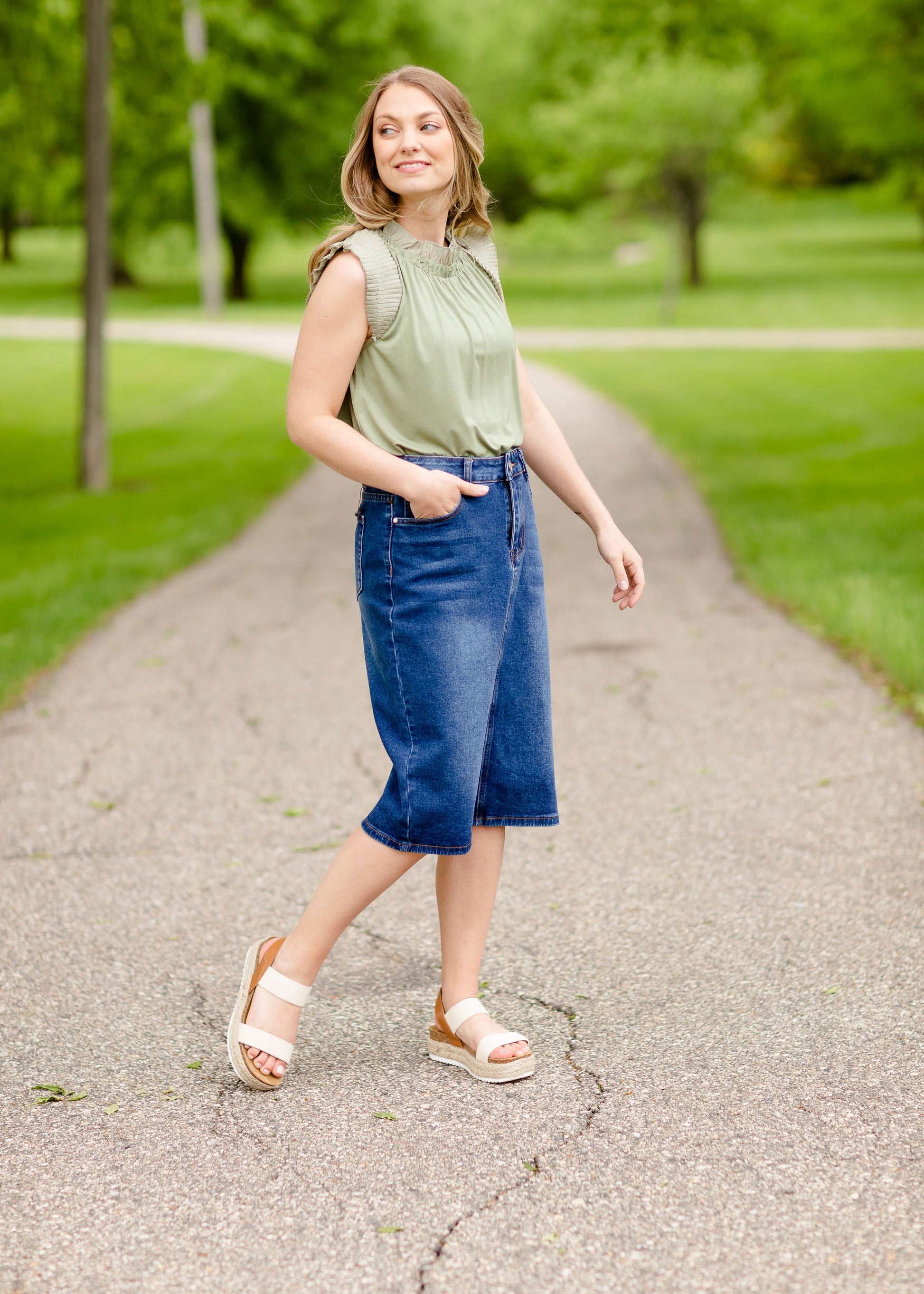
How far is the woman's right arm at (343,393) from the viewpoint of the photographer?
2.57 m

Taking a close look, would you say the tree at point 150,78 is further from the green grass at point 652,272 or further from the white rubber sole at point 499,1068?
the green grass at point 652,272

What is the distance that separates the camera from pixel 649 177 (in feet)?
111

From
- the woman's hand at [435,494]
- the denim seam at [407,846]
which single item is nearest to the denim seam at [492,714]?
the denim seam at [407,846]

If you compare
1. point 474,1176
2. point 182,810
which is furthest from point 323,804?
point 474,1176

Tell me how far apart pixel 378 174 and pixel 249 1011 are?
1.69m

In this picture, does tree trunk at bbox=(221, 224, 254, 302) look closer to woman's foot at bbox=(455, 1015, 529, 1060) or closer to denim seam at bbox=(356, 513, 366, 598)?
denim seam at bbox=(356, 513, 366, 598)

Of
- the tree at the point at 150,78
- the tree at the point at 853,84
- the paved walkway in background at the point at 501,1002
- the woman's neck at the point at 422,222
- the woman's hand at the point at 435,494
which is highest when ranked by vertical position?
the tree at the point at 853,84

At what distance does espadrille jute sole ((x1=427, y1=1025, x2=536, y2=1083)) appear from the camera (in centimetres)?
282

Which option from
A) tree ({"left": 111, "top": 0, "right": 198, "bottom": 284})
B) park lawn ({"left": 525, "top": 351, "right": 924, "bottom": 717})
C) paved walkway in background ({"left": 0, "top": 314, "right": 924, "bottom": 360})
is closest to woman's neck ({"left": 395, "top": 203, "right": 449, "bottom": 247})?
park lawn ({"left": 525, "top": 351, "right": 924, "bottom": 717})

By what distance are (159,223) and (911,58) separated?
22.4m

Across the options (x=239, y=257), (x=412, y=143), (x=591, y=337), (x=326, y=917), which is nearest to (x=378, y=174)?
(x=412, y=143)

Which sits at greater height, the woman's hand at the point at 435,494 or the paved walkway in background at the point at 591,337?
the woman's hand at the point at 435,494

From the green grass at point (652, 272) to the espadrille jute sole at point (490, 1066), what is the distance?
28.1 m

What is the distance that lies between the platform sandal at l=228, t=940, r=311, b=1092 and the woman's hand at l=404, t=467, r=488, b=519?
3.21ft
